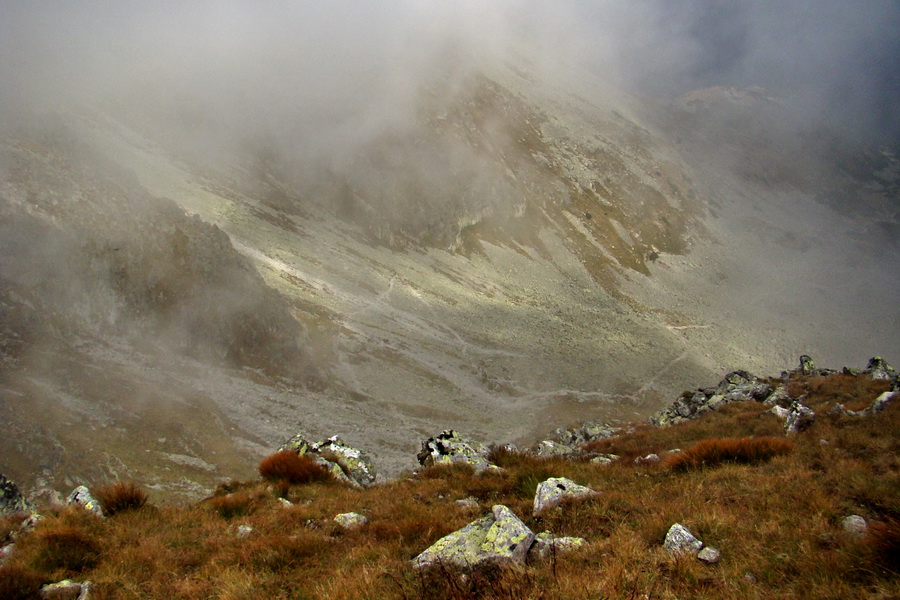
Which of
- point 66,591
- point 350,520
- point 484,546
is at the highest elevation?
point 484,546

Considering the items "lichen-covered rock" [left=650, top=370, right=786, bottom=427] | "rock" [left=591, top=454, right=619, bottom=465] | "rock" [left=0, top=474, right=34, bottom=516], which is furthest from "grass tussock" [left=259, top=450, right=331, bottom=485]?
"lichen-covered rock" [left=650, top=370, right=786, bottom=427]

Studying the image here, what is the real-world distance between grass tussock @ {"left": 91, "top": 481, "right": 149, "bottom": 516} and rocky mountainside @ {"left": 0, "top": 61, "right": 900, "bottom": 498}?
19.7 meters

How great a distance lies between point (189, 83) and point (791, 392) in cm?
12536

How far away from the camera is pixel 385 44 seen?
150500mm

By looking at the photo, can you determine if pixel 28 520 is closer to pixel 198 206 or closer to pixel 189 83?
pixel 198 206

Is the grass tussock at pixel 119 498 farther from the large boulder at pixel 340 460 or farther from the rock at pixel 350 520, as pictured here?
the large boulder at pixel 340 460

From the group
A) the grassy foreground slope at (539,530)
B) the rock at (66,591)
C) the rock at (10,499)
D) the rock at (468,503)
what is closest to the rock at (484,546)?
the grassy foreground slope at (539,530)

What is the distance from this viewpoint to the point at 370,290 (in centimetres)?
6281

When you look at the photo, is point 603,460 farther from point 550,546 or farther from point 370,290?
point 370,290

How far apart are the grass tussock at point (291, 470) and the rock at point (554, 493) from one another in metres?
6.90

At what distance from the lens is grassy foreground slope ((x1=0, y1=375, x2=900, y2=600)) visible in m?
4.17

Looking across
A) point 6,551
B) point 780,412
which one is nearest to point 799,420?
point 780,412

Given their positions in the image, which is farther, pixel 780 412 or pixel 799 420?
pixel 780 412

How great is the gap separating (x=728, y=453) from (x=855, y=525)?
435 cm
